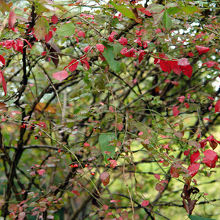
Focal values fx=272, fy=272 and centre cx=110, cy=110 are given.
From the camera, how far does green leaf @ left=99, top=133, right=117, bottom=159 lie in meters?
1.28

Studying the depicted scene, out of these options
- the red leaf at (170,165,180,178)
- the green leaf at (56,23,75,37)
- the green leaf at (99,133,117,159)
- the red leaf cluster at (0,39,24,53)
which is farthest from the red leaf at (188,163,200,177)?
the red leaf cluster at (0,39,24,53)

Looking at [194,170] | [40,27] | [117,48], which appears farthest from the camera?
[117,48]

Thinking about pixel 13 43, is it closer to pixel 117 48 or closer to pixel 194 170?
pixel 117 48

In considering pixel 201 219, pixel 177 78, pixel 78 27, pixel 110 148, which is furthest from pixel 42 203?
pixel 177 78

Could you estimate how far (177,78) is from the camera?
2398 millimetres

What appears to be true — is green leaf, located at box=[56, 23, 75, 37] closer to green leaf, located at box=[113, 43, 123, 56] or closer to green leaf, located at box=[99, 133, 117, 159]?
green leaf, located at box=[113, 43, 123, 56]

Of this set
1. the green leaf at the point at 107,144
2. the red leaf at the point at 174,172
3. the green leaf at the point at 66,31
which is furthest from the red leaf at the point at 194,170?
the green leaf at the point at 66,31

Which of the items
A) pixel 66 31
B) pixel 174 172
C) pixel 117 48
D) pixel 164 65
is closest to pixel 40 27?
pixel 66 31

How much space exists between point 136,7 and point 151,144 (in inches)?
23.6

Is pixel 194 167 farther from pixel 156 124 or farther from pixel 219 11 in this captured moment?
pixel 219 11

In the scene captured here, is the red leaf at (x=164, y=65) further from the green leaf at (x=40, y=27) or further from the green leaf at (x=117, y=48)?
the green leaf at (x=40, y=27)

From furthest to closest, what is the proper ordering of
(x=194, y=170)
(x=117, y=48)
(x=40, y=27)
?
(x=117, y=48), (x=194, y=170), (x=40, y=27)

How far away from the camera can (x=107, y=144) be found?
1325 millimetres

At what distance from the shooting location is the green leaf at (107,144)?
1277 millimetres
